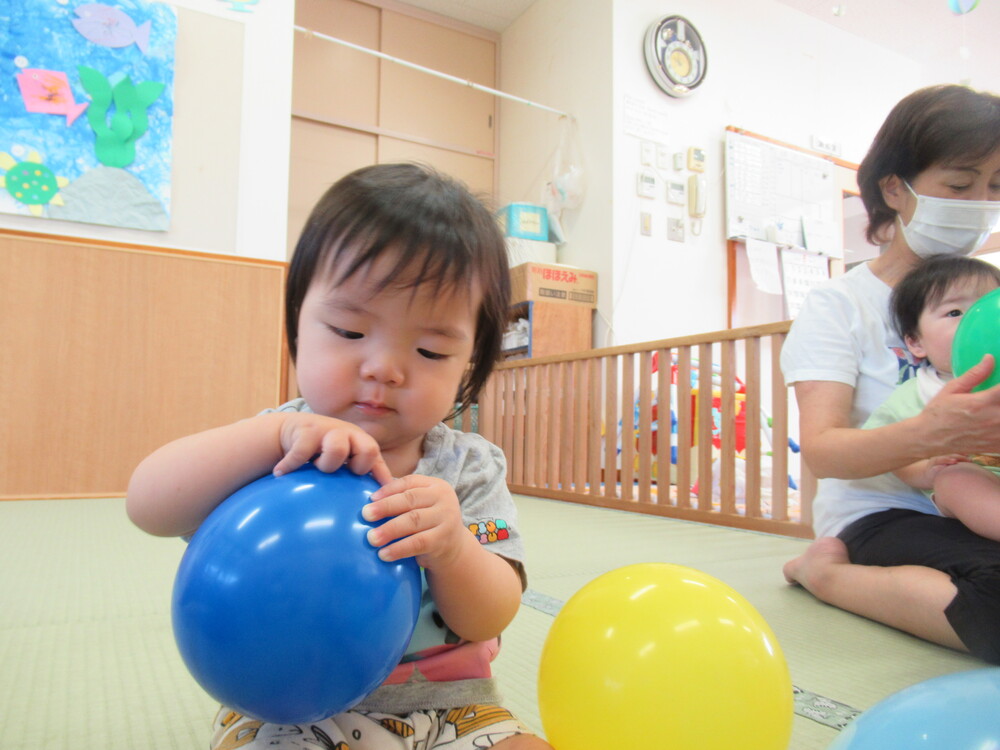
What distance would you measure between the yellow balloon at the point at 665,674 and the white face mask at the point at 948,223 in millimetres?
856

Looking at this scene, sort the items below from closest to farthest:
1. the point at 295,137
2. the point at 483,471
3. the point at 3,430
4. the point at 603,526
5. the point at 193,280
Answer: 1. the point at 483,471
2. the point at 603,526
3. the point at 3,430
4. the point at 193,280
5. the point at 295,137

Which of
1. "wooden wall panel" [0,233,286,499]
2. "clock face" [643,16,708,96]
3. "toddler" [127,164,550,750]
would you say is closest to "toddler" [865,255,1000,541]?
"toddler" [127,164,550,750]

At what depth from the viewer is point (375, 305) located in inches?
21.8

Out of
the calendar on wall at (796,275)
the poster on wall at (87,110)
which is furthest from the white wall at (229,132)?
the calendar on wall at (796,275)

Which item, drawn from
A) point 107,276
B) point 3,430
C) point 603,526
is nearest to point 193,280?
point 107,276

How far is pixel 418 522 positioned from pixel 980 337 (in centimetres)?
77

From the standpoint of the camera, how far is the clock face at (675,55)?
11.9 feet

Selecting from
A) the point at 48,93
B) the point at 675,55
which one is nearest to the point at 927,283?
the point at 48,93

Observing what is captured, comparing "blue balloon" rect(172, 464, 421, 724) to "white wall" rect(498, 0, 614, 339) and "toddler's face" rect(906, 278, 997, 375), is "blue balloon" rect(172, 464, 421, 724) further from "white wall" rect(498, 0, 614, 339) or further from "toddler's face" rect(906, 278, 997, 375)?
"white wall" rect(498, 0, 614, 339)

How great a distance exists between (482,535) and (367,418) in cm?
15

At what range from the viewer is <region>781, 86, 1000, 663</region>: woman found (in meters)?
0.89

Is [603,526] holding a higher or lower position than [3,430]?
lower

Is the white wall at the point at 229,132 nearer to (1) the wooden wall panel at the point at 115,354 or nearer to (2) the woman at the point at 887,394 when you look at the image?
(1) the wooden wall panel at the point at 115,354

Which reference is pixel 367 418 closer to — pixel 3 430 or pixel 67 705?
pixel 67 705
